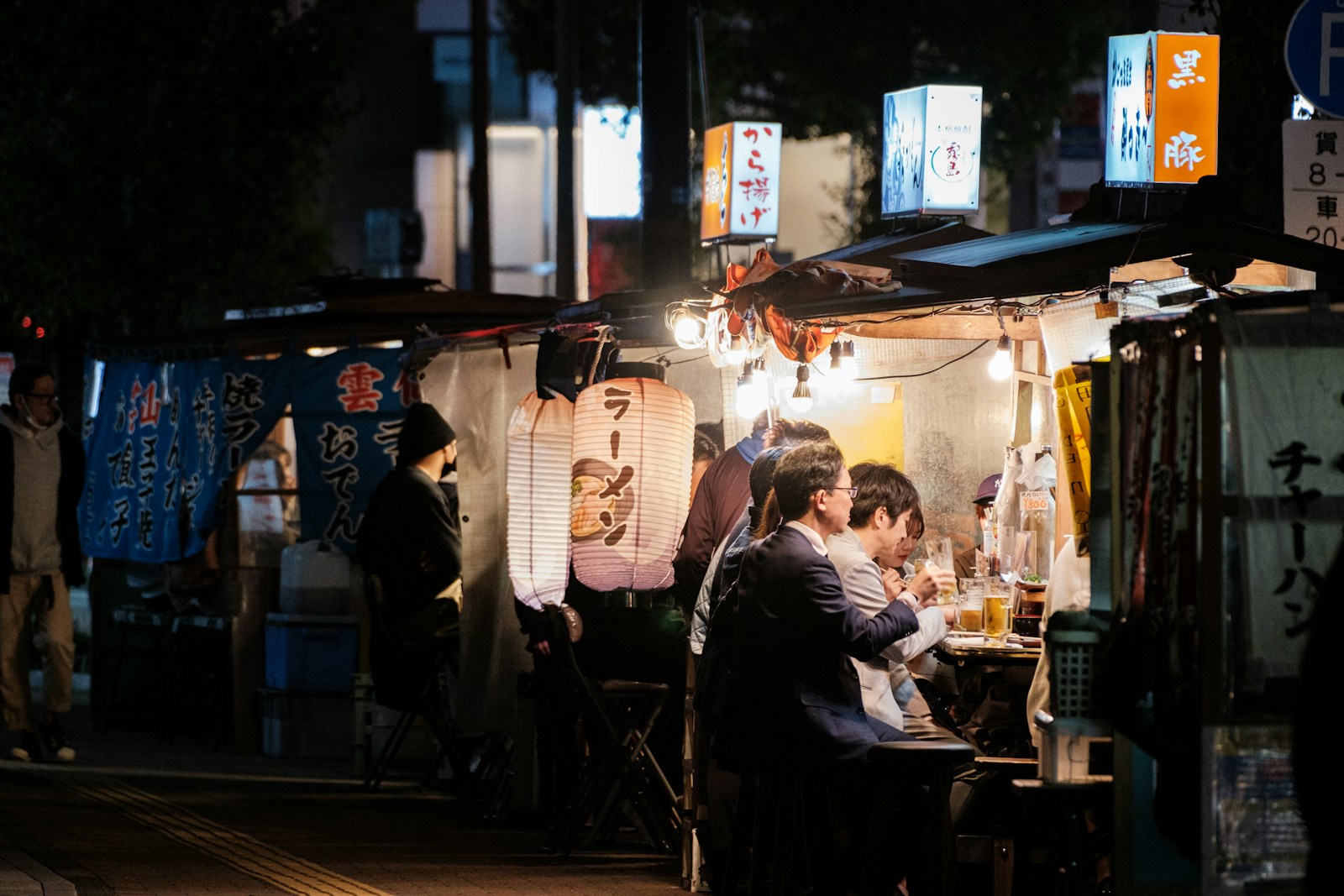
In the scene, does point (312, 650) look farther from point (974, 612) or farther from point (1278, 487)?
point (1278, 487)

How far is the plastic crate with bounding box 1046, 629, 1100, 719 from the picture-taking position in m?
6.07

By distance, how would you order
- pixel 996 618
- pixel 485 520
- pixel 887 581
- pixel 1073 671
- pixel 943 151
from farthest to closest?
1. pixel 943 151
2. pixel 485 520
3. pixel 996 618
4. pixel 887 581
5. pixel 1073 671

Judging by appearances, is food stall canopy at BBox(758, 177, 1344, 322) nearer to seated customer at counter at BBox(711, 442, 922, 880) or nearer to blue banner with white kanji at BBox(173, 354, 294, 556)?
seated customer at counter at BBox(711, 442, 922, 880)

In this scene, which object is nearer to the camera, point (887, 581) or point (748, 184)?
point (887, 581)

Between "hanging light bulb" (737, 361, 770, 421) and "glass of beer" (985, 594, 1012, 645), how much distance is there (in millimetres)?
1834

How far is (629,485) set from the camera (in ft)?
→ 33.3

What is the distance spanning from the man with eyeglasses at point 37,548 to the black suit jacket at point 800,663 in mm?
7085

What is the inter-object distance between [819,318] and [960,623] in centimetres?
177

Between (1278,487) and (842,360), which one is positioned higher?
(842,360)

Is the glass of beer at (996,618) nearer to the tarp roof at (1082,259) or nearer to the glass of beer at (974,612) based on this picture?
the glass of beer at (974,612)

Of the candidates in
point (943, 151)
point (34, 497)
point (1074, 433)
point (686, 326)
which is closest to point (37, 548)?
point (34, 497)

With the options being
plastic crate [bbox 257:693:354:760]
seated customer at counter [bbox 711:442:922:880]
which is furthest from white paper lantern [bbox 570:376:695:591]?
plastic crate [bbox 257:693:354:760]

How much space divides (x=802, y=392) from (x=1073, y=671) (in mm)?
4254

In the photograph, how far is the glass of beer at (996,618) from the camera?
31.3 ft
